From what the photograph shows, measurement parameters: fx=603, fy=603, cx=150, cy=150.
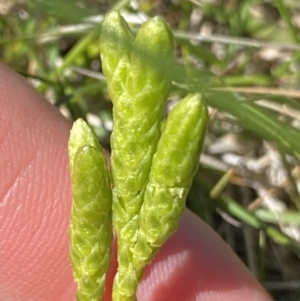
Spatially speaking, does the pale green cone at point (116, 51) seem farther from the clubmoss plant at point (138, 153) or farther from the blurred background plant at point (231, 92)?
the blurred background plant at point (231, 92)

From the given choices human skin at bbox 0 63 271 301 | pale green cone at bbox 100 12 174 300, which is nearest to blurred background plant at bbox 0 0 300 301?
human skin at bbox 0 63 271 301

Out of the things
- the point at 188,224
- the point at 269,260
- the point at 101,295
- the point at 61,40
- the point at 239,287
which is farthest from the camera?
the point at 61,40

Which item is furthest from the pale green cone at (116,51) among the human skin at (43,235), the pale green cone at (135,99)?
the human skin at (43,235)

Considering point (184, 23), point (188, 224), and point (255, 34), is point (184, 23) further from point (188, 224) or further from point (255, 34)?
point (188, 224)

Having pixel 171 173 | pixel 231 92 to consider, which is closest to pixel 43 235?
pixel 231 92

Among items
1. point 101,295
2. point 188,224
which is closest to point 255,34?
point 188,224

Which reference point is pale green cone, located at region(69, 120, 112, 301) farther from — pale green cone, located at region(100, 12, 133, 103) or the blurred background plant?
the blurred background plant

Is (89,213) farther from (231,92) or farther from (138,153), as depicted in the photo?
(231,92)
